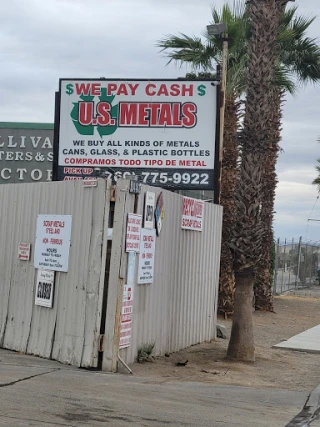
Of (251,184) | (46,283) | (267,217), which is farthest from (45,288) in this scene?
(267,217)

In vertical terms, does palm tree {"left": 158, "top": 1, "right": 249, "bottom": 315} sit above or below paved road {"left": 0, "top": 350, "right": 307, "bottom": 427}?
above

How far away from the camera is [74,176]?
50.3 ft

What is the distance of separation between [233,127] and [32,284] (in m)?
9.44

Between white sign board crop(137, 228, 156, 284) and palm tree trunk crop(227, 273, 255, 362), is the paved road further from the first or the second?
palm tree trunk crop(227, 273, 255, 362)

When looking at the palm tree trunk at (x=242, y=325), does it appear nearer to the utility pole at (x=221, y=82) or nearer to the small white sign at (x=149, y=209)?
the small white sign at (x=149, y=209)

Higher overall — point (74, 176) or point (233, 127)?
point (233, 127)

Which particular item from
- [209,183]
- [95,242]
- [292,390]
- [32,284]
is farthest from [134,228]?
[209,183]

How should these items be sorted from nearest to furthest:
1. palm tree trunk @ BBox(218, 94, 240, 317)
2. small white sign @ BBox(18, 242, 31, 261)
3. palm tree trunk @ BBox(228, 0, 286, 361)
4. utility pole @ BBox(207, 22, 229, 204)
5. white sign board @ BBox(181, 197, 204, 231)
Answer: small white sign @ BBox(18, 242, 31, 261)
palm tree trunk @ BBox(228, 0, 286, 361)
white sign board @ BBox(181, 197, 204, 231)
utility pole @ BBox(207, 22, 229, 204)
palm tree trunk @ BBox(218, 94, 240, 317)

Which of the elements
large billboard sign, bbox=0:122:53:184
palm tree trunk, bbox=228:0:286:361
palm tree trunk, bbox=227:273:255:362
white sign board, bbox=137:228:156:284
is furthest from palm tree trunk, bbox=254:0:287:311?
white sign board, bbox=137:228:156:284

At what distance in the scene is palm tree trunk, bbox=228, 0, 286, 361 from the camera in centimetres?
1234

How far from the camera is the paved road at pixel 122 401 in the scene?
7.55 m

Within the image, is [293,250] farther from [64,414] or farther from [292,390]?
[64,414]

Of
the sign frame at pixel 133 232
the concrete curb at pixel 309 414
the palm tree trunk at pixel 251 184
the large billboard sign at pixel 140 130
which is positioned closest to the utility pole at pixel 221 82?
the large billboard sign at pixel 140 130

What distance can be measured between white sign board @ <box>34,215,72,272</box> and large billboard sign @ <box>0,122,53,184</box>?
983 cm
